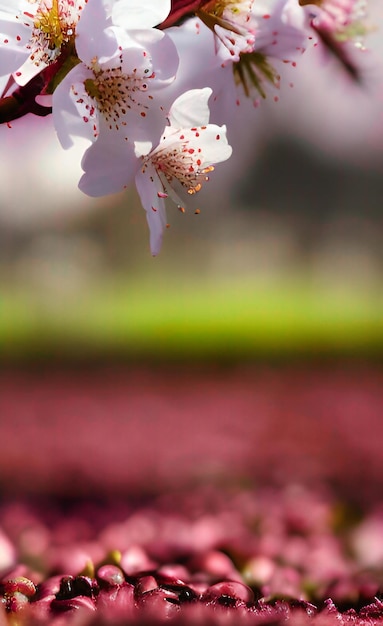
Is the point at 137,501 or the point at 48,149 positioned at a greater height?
the point at 48,149

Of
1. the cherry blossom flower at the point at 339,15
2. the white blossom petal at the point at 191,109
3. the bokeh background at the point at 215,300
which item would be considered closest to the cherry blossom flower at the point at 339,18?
the cherry blossom flower at the point at 339,15

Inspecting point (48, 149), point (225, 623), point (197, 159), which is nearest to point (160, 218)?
point (197, 159)

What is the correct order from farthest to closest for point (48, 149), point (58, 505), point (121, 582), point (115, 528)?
point (48, 149) → point (58, 505) → point (115, 528) → point (121, 582)

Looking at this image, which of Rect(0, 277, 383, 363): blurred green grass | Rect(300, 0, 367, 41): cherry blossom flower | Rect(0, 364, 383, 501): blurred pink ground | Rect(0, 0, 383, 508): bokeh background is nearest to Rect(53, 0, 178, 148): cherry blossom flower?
Rect(300, 0, 367, 41): cherry blossom flower

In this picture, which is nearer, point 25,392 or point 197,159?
point 197,159

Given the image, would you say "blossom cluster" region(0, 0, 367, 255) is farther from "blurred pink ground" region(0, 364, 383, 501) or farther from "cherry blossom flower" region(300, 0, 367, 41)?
"blurred pink ground" region(0, 364, 383, 501)

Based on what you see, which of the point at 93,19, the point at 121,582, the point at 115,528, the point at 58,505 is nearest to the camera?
the point at 93,19

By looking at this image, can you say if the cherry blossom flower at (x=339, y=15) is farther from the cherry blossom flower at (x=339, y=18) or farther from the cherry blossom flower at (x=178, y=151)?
the cherry blossom flower at (x=178, y=151)

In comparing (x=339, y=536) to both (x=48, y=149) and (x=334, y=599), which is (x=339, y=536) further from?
(x=48, y=149)
